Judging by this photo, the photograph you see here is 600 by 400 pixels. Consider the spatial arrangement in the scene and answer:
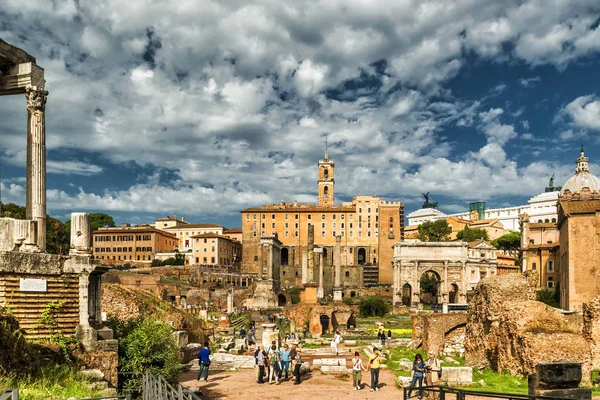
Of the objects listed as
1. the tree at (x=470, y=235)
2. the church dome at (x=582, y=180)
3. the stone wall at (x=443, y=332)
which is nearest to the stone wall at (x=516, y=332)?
the stone wall at (x=443, y=332)

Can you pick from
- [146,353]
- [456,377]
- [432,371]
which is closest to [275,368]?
[432,371]

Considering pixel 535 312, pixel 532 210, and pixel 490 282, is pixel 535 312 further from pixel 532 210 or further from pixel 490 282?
pixel 532 210

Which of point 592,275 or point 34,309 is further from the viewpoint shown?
point 592,275

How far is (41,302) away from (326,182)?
352ft

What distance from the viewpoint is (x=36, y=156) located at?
1070 centimetres

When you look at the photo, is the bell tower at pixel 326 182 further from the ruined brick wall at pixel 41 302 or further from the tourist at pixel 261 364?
the ruined brick wall at pixel 41 302

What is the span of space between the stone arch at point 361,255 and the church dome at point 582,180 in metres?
45.7

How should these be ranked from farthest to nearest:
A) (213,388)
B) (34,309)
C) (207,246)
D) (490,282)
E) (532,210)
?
(532,210)
(207,246)
(490,282)
(213,388)
(34,309)

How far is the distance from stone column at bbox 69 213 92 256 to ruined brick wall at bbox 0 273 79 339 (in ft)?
1.67

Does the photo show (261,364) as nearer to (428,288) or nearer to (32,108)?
(32,108)

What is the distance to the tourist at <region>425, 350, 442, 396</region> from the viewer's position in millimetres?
14169

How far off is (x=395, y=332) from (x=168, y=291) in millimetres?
32432

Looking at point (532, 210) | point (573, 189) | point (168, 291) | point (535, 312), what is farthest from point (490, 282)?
point (532, 210)

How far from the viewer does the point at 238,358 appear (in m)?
21.2
